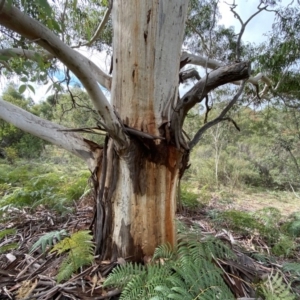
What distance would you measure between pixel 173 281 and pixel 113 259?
398mm

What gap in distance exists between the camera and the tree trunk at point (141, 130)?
1140mm

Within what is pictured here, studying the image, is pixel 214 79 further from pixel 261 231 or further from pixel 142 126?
pixel 261 231

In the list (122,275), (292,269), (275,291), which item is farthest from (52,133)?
(292,269)

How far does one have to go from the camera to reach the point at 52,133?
1364 mm

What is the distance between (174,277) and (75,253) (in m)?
0.50

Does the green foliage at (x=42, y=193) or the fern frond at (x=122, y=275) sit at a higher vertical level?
the green foliage at (x=42, y=193)

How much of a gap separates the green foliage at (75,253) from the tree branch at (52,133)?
1.28 ft

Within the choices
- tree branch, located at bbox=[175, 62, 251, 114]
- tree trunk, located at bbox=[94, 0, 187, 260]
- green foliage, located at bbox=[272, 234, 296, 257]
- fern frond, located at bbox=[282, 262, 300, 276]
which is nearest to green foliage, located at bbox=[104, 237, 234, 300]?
tree trunk, located at bbox=[94, 0, 187, 260]

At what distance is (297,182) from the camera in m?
8.85

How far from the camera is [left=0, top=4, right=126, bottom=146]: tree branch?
29.3 inches

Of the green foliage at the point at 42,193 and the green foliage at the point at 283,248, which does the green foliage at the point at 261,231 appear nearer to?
the green foliage at the point at 283,248

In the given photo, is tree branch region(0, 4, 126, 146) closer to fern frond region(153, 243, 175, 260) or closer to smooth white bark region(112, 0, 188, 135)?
smooth white bark region(112, 0, 188, 135)

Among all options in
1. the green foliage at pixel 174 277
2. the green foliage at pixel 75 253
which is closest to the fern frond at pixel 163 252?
the green foliage at pixel 174 277

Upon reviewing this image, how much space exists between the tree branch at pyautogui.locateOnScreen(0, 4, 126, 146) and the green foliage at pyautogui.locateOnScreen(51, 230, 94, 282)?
21.2 inches
